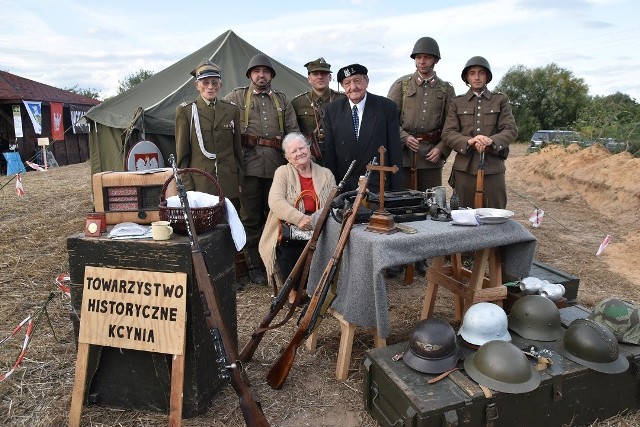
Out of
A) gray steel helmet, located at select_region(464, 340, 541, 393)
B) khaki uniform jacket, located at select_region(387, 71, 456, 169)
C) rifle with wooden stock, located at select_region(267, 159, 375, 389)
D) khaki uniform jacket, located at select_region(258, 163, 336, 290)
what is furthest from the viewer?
khaki uniform jacket, located at select_region(387, 71, 456, 169)

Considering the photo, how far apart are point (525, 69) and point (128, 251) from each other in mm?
31740

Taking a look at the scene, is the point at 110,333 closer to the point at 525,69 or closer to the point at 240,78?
the point at 240,78

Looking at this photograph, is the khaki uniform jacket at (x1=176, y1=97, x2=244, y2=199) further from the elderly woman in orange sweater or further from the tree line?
the tree line

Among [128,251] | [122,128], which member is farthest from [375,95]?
[122,128]

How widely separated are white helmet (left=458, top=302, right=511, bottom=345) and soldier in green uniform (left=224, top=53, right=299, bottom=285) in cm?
257

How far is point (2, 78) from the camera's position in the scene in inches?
672

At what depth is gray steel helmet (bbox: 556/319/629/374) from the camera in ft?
8.23

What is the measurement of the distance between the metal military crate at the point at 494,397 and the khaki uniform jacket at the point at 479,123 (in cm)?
214

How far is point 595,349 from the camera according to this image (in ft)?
8.25

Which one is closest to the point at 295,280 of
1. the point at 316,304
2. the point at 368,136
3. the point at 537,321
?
the point at 316,304

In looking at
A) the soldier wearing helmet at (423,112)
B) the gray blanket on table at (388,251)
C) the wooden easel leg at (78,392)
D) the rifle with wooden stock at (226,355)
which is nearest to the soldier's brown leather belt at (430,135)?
the soldier wearing helmet at (423,112)

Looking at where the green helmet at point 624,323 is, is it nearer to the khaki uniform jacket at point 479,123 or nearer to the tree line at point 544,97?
the khaki uniform jacket at point 479,123

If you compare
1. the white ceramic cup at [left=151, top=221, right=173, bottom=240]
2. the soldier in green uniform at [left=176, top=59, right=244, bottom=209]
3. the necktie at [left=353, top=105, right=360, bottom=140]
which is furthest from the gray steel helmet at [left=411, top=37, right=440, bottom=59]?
the white ceramic cup at [left=151, top=221, right=173, bottom=240]

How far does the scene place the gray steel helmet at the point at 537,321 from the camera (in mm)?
2758
